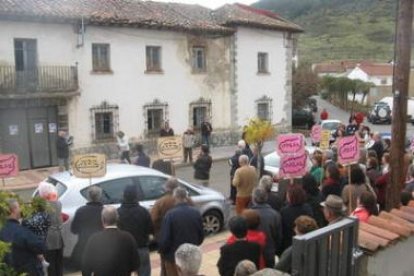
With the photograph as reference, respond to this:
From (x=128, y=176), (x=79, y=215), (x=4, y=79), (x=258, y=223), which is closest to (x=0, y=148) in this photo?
(x=4, y=79)

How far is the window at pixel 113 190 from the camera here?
30.5ft

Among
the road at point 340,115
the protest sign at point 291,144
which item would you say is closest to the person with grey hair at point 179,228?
the protest sign at point 291,144

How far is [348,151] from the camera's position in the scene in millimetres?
10422

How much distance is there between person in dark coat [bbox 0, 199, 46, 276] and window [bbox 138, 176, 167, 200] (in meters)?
3.69

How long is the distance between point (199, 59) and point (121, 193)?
18106mm

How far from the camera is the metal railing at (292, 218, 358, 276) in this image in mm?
4410

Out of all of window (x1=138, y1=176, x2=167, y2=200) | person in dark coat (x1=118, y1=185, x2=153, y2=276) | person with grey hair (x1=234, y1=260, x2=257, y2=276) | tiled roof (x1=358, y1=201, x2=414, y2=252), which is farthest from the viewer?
window (x1=138, y1=176, x2=167, y2=200)

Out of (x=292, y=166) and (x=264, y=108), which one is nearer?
(x=292, y=166)

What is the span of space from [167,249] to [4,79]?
1524 cm

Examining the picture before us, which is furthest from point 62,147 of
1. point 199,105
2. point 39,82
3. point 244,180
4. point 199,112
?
point 244,180

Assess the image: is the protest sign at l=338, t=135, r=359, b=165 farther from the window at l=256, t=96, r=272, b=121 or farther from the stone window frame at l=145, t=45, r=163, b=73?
the window at l=256, t=96, r=272, b=121

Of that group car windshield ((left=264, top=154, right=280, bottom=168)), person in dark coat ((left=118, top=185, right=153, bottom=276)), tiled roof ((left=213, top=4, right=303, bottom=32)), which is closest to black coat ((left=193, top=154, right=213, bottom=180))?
car windshield ((left=264, top=154, right=280, bottom=168))

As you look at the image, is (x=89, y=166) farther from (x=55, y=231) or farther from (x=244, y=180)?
(x=244, y=180)

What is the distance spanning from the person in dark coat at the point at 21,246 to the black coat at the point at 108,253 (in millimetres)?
644
